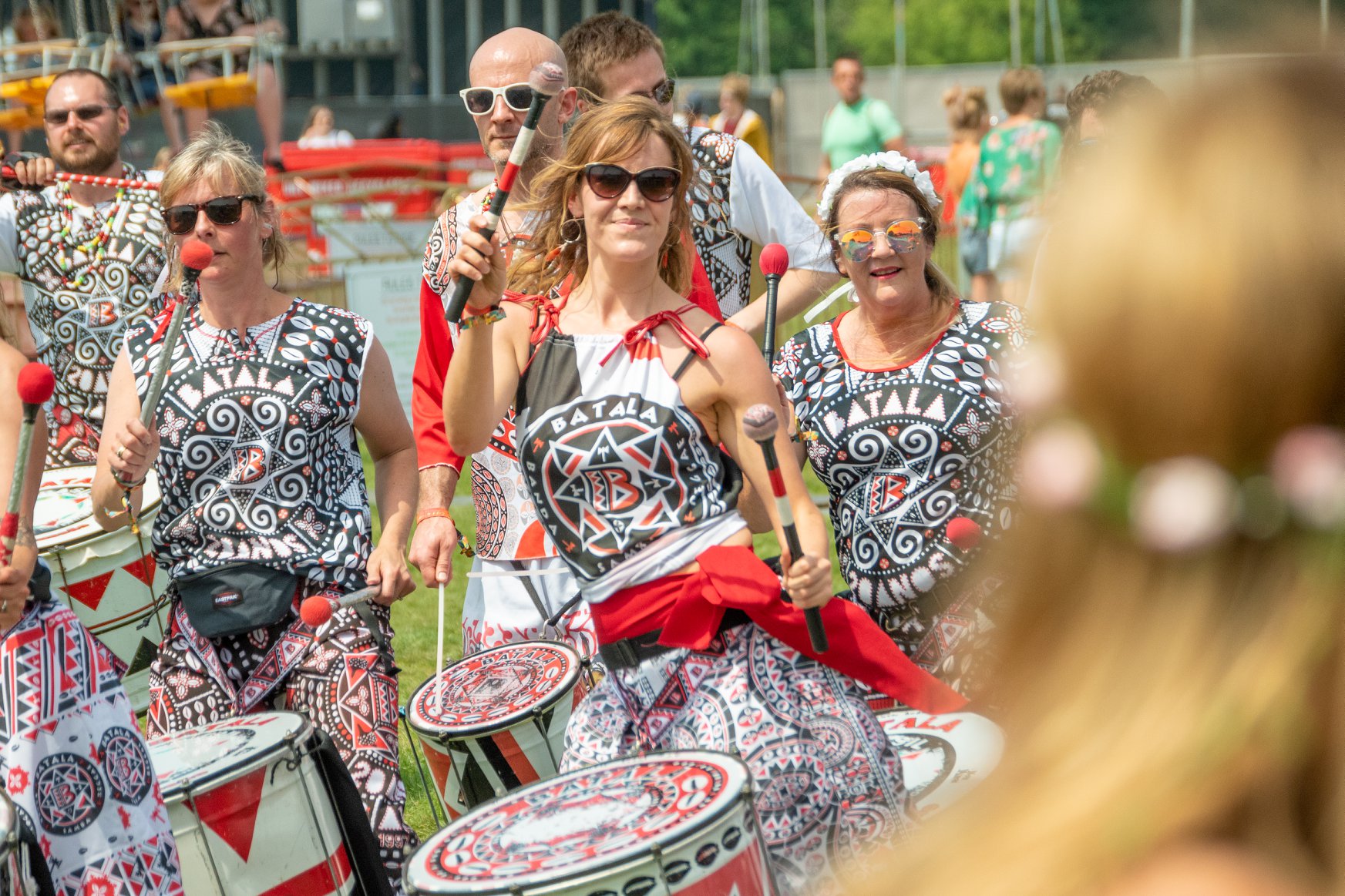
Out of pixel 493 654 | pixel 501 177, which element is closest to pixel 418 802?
pixel 493 654

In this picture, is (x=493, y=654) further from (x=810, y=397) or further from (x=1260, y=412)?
(x=1260, y=412)

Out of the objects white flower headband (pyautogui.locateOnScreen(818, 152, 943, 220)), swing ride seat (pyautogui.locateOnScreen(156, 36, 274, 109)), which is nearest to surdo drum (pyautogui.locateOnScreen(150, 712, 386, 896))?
white flower headband (pyautogui.locateOnScreen(818, 152, 943, 220))

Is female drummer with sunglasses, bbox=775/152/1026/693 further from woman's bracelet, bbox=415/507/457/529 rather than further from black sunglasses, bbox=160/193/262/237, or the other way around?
black sunglasses, bbox=160/193/262/237

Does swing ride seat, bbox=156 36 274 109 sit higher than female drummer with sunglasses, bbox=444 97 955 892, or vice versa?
swing ride seat, bbox=156 36 274 109

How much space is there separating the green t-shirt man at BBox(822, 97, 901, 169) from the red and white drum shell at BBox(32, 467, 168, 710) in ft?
29.0

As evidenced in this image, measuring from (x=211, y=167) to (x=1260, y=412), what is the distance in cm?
354

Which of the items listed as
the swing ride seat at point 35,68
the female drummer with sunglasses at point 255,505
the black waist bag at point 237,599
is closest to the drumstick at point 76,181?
the female drummer with sunglasses at point 255,505

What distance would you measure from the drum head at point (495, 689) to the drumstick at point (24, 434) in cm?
100

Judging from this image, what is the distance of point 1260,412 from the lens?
1061 mm

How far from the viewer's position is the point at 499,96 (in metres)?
4.27

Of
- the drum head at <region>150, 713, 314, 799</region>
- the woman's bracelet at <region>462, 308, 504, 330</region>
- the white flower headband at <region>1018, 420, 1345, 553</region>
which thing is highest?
the white flower headband at <region>1018, 420, 1345, 553</region>

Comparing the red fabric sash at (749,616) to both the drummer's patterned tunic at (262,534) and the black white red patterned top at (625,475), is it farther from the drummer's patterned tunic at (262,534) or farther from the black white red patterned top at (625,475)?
the drummer's patterned tunic at (262,534)

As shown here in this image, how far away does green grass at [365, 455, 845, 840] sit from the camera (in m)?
5.47

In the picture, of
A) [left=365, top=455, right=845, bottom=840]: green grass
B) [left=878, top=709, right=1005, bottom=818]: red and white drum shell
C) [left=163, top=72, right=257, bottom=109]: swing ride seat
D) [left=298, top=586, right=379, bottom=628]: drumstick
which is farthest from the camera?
[left=163, top=72, right=257, bottom=109]: swing ride seat
